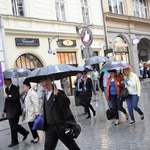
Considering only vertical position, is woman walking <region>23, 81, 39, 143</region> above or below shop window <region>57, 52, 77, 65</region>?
below

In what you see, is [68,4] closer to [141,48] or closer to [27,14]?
[27,14]

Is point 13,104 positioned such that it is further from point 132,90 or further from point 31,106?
point 132,90

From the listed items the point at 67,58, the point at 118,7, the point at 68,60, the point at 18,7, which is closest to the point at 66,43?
the point at 67,58

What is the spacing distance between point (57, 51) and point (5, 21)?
13.8 ft

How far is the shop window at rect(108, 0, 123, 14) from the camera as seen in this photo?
83.4ft

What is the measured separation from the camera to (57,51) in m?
19.0

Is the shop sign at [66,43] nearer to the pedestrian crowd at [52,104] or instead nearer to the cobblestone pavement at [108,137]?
the pedestrian crowd at [52,104]

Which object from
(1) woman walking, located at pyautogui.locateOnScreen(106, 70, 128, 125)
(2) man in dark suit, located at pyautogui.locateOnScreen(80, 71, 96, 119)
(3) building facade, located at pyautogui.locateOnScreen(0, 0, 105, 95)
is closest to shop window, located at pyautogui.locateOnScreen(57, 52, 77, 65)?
(3) building facade, located at pyautogui.locateOnScreen(0, 0, 105, 95)

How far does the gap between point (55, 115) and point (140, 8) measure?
26468mm

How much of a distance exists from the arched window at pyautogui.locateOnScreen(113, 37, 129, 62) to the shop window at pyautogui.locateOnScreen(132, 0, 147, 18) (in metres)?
4.00

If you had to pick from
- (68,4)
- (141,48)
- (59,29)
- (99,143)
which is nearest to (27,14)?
(59,29)

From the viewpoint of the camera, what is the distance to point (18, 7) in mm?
16875

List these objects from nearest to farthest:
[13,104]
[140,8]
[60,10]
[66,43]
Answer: [13,104], [66,43], [60,10], [140,8]

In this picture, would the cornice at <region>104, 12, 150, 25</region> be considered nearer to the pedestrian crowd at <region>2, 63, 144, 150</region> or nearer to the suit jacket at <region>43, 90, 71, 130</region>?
the pedestrian crowd at <region>2, 63, 144, 150</region>
